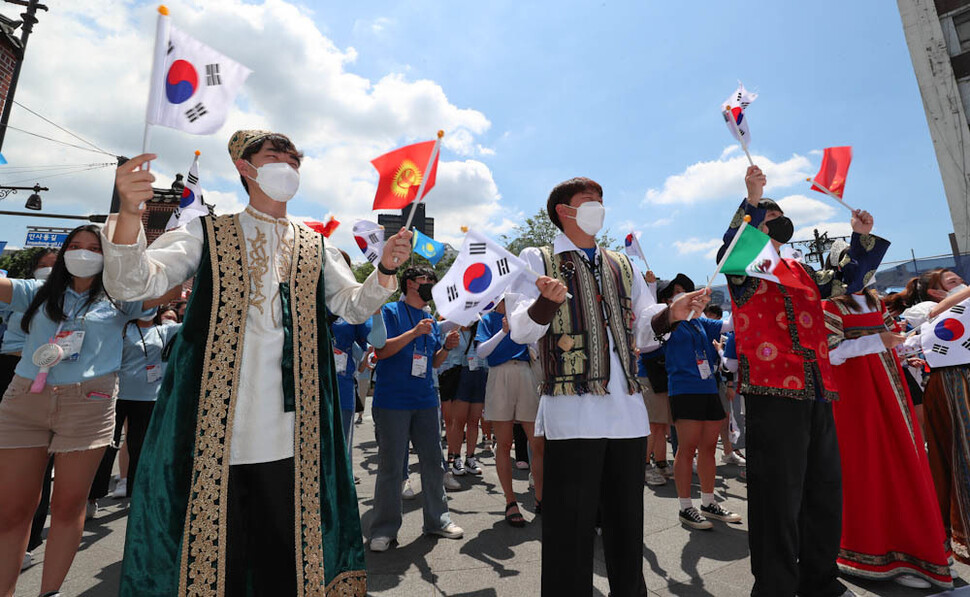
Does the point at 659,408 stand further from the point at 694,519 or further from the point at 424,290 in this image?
the point at 424,290

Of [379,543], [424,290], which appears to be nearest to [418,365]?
[424,290]

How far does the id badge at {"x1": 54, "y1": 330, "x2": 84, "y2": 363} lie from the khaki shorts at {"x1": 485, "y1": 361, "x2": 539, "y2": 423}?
3058 mm

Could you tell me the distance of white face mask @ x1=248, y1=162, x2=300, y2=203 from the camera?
221 centimetres

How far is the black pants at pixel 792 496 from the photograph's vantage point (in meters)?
2.59

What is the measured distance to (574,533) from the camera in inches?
86.1

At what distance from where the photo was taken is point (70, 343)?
2.82 metres

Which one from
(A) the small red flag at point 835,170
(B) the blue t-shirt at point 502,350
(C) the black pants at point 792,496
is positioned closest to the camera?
(C) the black pants at point 792,496

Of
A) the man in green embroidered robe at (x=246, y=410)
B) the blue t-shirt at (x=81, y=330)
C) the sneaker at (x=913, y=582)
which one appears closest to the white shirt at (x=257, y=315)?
the man in green embroidered robe at (x=246, y=410)

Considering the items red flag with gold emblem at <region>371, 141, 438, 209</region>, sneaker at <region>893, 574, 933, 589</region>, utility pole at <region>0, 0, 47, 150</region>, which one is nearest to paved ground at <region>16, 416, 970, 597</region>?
sneaker at <region>893, 574, 933, 589</region>

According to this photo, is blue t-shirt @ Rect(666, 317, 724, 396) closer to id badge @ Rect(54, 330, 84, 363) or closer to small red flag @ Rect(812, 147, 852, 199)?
small red flag @ Rect(812, 147, 852, 199)

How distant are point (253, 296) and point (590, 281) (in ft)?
4.96

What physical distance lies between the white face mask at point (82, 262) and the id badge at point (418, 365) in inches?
84.0

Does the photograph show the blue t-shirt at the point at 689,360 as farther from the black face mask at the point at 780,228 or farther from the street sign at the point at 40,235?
the street sign at the point at 40,235

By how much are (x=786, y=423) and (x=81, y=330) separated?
3.89m
